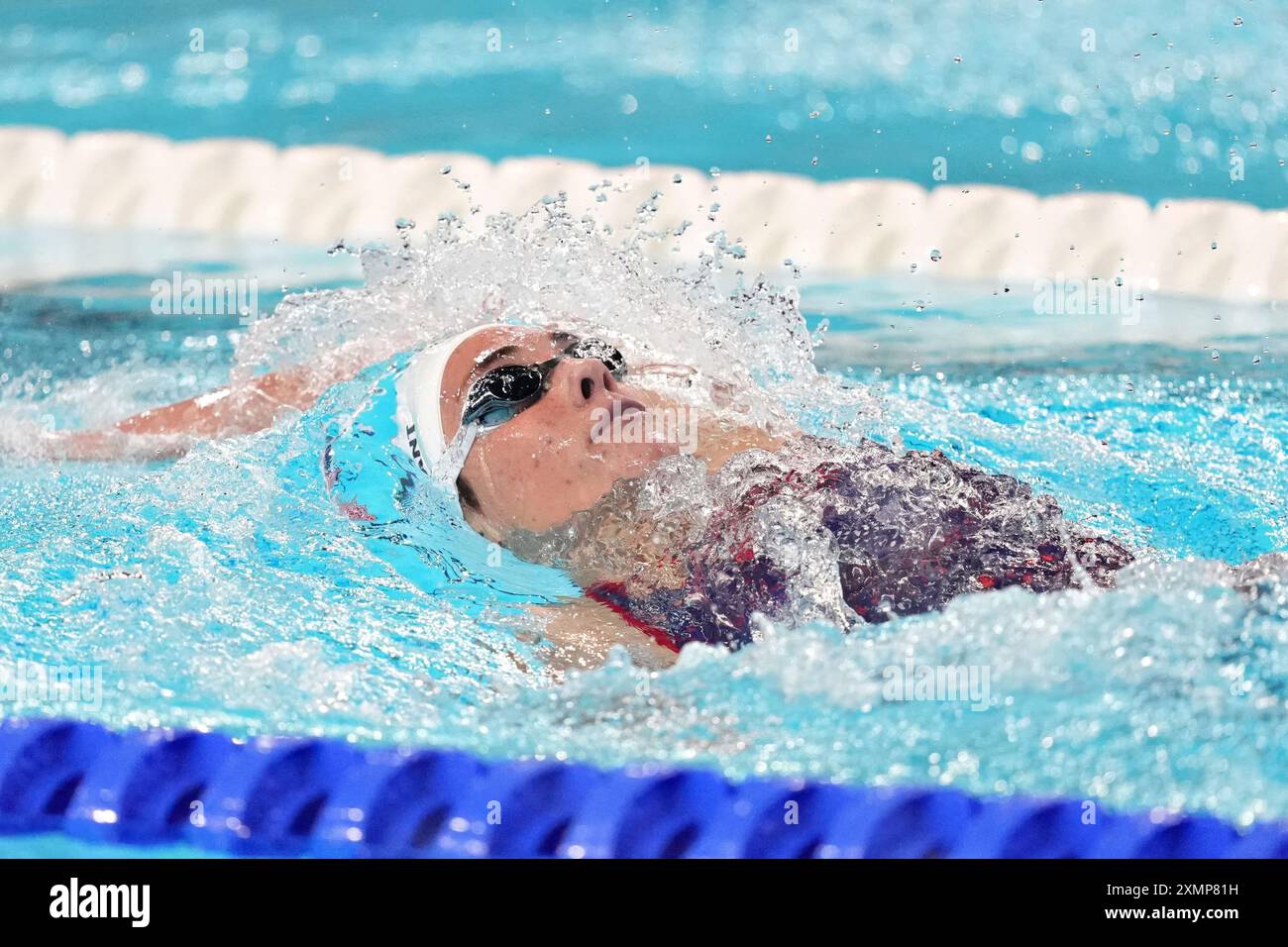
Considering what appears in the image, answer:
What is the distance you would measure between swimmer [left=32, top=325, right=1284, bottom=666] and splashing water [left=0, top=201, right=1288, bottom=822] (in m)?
0.05

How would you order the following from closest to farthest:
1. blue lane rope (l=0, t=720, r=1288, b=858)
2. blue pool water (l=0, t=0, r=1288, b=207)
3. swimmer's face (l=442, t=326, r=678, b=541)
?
blue lane rope (l=0, t=720, r=1288, b=858), swimmer's face (l=442, t=326, r=678, b=541), blue pool water (l=0, t=0, r=1288, b=207)

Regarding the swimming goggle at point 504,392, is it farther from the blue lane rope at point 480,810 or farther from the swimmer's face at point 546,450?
the blue lane rope at point 480,810

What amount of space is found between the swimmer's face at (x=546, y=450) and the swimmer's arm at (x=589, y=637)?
134mm

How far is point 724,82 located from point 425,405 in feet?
17.3

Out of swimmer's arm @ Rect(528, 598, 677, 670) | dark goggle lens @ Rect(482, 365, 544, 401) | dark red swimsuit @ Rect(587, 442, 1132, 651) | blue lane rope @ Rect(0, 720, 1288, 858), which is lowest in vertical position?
blue lane rope @ Rect(0, 720, 1288, 858)

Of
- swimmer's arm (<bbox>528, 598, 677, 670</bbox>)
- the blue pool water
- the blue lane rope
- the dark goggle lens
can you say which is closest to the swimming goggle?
the dark goggle lens

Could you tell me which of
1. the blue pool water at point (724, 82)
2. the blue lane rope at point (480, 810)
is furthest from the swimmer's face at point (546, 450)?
the blue pool water at point (724, 82)

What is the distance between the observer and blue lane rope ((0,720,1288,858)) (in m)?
1.27

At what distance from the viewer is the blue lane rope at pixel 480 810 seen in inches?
49.9

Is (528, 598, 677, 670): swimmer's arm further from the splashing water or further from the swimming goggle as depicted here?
the swimming goggle

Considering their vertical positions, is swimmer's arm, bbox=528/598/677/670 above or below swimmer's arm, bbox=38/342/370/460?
below

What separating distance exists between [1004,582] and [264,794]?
3.10 ft

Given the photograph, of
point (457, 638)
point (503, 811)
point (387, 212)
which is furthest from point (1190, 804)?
point (387, 212)

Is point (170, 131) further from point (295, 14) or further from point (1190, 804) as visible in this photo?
point (1190, 804)
